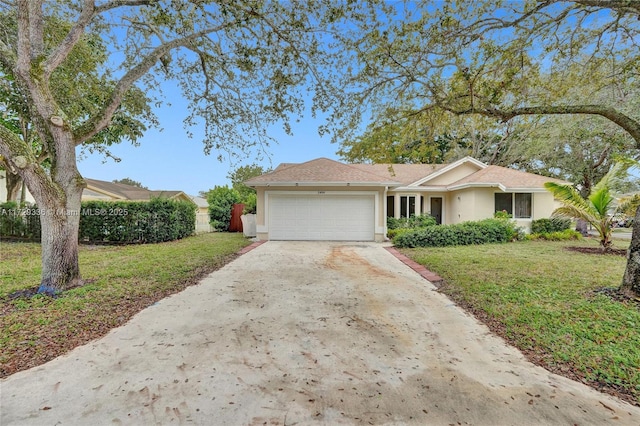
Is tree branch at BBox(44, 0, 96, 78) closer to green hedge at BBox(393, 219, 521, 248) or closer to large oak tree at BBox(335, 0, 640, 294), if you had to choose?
large oak tree at BBox(335, 0, 640, 294)

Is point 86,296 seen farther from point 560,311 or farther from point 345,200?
point 345,200

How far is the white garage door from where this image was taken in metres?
13.2

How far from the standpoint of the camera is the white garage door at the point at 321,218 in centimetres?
1324

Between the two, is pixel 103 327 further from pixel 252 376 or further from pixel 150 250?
pixel 150 250

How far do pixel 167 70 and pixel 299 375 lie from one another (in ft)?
26.4

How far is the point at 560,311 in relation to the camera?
4.36 m

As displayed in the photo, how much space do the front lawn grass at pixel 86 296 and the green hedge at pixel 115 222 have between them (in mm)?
2328

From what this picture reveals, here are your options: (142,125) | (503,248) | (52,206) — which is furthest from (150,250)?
(503,248)

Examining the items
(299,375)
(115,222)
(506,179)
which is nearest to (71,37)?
(299,375)

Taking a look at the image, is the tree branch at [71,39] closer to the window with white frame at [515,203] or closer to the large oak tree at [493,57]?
the large oak tree at [493,57]

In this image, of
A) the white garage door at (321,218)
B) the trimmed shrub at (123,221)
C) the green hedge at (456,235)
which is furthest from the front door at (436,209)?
the trimmed shrub at (123,221)

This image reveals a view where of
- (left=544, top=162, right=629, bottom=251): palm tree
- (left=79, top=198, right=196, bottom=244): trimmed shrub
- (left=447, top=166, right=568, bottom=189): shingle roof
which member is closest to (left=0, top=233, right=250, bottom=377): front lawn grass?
(left=79, top=198, right=196, bottom=244): trimmed shrub

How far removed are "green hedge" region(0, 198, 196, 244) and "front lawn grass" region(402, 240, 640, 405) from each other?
10642mm

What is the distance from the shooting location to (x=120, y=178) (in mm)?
55406
